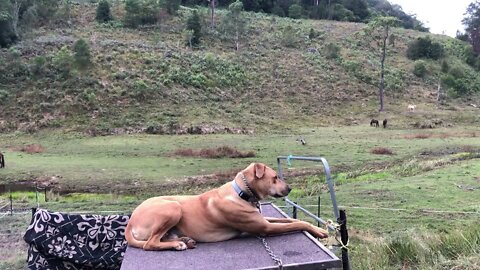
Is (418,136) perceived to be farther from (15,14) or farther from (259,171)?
(15,14)

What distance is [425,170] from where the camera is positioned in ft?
74.0

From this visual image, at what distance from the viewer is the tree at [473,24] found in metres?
82.4

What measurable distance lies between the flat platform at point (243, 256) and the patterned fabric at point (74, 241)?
1557mm

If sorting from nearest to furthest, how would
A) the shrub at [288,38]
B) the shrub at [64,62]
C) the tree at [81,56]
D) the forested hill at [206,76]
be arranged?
the forested hill at [206,76] → the shrub at [64,62] → the tree at [81,56] → the shrub at [288,38]

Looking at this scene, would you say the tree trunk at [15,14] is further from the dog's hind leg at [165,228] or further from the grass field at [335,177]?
the dog's hind leg at [165,228]

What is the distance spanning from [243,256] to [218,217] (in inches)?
27.2

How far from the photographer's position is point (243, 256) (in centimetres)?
537

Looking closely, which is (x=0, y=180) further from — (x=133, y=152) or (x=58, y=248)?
(x=58, y=248)

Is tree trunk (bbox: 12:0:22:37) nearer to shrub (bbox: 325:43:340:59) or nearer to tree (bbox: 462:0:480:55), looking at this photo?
shrub (bbox: 325:43:340:59)

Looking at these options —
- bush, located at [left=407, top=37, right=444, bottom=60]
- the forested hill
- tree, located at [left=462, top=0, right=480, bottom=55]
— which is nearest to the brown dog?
the forested hill

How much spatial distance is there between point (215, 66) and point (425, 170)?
36.6 m

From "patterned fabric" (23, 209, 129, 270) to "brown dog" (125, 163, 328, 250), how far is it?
1.43 m

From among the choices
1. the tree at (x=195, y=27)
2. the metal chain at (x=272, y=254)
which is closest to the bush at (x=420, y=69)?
the tree at (x=195, y=27)

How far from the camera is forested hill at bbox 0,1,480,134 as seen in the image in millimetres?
43812
